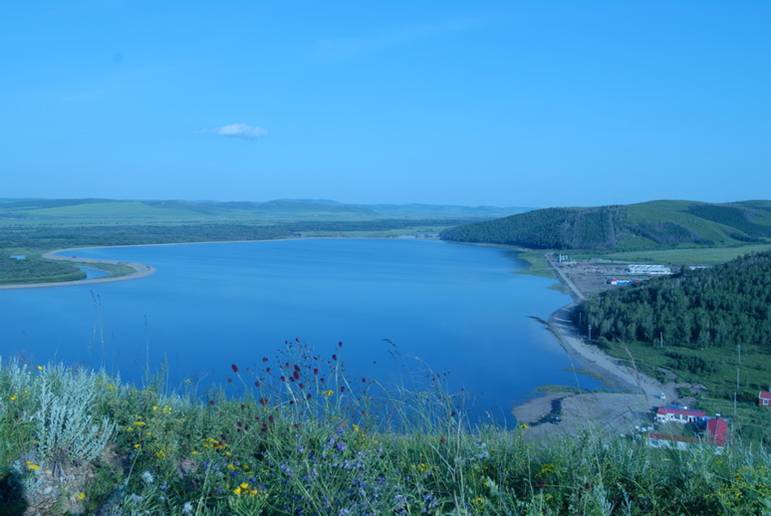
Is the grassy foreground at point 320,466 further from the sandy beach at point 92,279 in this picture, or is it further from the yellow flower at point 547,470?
the sandy beach at point 92,279

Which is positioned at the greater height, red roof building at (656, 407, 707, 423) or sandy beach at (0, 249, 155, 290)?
red roof building at (656, 407, 707, 423)

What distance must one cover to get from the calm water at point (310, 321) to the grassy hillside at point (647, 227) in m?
9.87

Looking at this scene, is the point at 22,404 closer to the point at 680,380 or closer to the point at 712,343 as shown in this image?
the point at 680,380

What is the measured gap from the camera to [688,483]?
5.47ft

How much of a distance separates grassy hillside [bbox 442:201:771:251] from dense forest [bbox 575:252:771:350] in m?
18.8

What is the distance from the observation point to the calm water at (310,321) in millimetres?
9977

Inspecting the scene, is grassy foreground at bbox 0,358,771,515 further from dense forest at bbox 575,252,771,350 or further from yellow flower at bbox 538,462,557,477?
dense forest at bbox 575,252,771,350

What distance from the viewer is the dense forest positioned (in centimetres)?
1280

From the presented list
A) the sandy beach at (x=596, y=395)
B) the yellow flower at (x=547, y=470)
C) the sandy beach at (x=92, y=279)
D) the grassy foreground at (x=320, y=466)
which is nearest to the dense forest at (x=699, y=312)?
the sandy beach at (x=596, y=395)

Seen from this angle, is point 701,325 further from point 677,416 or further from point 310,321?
point 677,416

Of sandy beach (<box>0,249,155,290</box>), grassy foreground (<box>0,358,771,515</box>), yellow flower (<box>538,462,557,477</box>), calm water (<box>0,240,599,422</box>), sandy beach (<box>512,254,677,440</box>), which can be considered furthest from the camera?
sandy beach (<box>0,249,155,290</box>)

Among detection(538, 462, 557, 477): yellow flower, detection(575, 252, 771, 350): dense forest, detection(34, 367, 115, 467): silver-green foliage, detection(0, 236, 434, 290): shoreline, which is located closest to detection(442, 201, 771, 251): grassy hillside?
detection(575, 252, 771, 350): dense forest

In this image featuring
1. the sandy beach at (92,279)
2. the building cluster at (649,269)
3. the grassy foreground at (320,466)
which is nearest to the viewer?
the grassy foreground at (320,466)

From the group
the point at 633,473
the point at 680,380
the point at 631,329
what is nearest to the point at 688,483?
the point at 633,473
